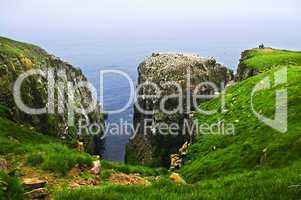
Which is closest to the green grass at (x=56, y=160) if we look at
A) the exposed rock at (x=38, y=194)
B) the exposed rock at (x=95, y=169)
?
the exposed rock at (x=95, y=169)

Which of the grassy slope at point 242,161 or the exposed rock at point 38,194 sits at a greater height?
the grassy slope at point 242,161

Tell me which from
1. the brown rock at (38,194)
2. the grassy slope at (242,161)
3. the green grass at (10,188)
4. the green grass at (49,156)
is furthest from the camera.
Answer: the green grass at (49,156)

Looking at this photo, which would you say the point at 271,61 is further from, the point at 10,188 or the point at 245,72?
the point at 10,188

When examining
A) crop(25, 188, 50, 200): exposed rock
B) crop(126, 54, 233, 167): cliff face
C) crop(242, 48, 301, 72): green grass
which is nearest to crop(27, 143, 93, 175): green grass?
crop(25, 188, 50, 200): exposed rock

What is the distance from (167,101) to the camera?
73.5 m

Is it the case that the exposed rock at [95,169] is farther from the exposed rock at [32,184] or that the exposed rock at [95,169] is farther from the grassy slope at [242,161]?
the grassy slope at [242,161]

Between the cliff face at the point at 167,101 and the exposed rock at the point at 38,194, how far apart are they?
45.7 meters

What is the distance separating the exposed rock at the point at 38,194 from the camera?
17675 mm

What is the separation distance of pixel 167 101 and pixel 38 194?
55.9m

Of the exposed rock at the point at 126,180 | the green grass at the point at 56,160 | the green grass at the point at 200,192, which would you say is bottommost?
the exposed rock at the point at 126,180

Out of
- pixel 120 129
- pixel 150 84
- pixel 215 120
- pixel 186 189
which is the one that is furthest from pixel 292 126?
pixel 120 129

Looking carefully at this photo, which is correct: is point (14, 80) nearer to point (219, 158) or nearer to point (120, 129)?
point (219, 158)

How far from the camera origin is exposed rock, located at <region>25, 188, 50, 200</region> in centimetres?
1767

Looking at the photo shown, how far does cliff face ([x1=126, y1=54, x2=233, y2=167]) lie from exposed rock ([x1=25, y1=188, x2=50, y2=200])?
4566 centimetres
